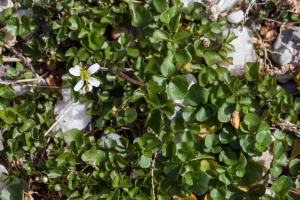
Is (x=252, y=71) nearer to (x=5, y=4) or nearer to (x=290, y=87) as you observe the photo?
(x=290, y=87)

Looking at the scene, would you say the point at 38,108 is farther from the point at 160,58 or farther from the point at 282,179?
the point at 282,179

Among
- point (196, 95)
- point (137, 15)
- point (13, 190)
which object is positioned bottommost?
point (13, 190)

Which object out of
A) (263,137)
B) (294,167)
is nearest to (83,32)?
(263,137)

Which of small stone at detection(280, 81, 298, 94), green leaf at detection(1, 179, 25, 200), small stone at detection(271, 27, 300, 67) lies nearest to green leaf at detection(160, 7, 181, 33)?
small stone at detection(271, 27, 300, 67)

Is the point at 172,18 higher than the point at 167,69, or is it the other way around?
the point at 172,18

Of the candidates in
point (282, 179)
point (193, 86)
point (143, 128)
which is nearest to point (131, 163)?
point (143, 128)
